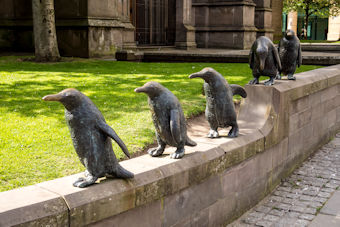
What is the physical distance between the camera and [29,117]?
6.36 meters

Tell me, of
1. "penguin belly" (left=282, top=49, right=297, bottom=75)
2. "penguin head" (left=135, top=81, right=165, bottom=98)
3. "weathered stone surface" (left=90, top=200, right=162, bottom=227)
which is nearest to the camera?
"weathered stone surface" (left=90, top=200, right=162, bottom=227)

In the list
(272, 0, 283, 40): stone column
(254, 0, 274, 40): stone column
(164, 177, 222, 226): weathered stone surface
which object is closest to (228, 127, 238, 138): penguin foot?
(164, 177, 222, 226): weathered stone surface

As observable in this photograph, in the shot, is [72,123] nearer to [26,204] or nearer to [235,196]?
[26,204]

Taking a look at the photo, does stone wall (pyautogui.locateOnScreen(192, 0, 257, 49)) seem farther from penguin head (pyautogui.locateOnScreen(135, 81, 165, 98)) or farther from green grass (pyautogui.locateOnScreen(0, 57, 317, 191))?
penguin head (pyautogui.locateOnScreen(135, 81, 165, 98))

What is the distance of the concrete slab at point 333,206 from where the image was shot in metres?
5.14

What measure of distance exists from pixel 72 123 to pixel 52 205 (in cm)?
63

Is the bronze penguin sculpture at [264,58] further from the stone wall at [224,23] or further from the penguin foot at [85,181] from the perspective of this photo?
the stone wall at [224,23]

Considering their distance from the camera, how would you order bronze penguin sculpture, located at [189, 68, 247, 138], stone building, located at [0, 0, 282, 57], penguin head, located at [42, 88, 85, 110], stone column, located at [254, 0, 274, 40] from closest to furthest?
penguin head, located at [42, 88, 85, 110], bronze penguin sculpture, located at [189, 68, 247, 138], stone building, located at [0, 0, 282, 57], stone column, located at [254, 0, 274, 40]

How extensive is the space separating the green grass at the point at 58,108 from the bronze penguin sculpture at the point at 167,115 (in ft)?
4.42

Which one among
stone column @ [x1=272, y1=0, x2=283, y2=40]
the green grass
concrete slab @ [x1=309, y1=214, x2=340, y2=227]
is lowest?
concrete slab @ [x1=309, y1=214, x2=340, y2=227]

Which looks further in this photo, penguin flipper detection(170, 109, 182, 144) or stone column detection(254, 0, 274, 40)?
stone column detection(254, 0, 274, 40)

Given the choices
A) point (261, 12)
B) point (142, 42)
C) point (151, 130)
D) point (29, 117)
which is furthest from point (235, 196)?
point (261, 12)

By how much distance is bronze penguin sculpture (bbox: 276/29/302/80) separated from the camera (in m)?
6.81

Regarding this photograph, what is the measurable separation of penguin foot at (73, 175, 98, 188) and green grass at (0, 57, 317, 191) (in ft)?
4.52
